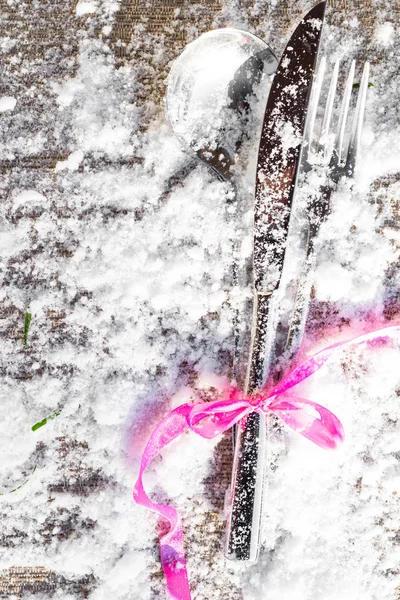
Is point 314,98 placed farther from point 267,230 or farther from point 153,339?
point 153,339

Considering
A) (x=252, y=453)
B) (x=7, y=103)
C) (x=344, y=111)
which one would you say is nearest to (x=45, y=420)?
(x=252, y=453)

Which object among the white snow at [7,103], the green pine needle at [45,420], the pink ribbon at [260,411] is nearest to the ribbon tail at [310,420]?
the pink ribbon at [260,411]

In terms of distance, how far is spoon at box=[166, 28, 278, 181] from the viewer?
531 mm

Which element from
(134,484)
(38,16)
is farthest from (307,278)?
(38,16)

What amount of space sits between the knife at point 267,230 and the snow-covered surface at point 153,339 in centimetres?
4

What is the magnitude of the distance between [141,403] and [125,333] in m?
0.08

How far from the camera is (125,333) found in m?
0.57

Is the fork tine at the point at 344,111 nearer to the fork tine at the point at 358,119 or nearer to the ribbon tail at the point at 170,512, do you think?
the fork tine at the point at 358,119

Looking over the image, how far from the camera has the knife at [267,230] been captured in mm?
514

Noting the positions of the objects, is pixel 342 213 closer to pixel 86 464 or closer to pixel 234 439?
pixel 234 439

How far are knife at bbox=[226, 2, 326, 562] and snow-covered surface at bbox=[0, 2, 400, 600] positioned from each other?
0.12 ft

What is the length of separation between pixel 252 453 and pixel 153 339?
0.51 feet

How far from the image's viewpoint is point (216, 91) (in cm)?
54

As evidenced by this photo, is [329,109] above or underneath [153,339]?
above
